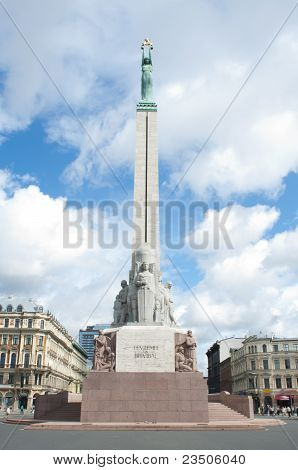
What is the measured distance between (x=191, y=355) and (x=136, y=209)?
1057 centimetres

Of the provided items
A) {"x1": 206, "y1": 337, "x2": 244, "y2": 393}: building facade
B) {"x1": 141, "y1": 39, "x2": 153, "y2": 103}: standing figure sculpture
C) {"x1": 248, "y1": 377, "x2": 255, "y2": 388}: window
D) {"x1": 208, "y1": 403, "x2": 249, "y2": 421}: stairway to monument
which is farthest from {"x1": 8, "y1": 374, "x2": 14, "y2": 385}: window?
{"x1": 141, "y1": 39, "x2": 153, "y2": 103}: standing figure sculpture

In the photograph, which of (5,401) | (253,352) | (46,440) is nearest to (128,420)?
(46,440)

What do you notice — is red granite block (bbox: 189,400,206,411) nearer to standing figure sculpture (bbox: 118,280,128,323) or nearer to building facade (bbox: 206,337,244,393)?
standing figure sculpture (bbox: 118,280,128,323)

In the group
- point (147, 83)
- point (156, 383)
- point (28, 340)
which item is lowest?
point (156, 383)

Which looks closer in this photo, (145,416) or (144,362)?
(145,416)

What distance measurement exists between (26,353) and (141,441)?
6381cm

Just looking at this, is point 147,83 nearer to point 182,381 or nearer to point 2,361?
point 182,381

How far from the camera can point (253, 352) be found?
77.2 metres

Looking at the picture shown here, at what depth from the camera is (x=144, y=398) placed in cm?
1897

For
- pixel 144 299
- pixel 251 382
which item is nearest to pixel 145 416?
pixel 144 299

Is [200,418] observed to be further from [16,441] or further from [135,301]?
[16,441]

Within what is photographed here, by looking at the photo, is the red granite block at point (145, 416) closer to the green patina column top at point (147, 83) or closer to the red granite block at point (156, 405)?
the red granite block at point (156, 405)

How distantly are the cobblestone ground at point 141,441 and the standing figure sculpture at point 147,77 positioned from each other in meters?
23.3

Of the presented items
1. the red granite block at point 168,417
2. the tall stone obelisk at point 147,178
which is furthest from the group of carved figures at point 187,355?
the tall stone obelisk at point 147,178
